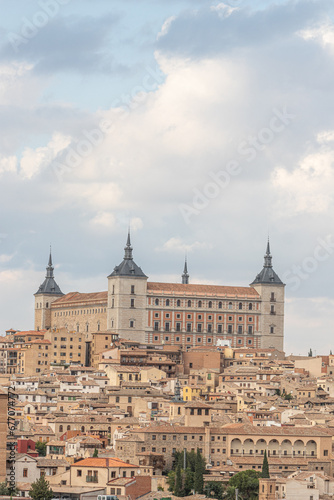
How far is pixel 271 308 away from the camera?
130 meters

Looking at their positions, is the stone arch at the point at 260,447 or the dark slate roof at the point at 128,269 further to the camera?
the dark slate roof at the point at 128,269

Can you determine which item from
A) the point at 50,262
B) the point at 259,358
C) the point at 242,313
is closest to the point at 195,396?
the point at 259,358

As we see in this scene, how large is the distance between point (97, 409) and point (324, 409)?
47.8ft

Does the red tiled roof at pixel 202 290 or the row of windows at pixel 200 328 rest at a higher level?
the red tiled roof at pixel 202 290

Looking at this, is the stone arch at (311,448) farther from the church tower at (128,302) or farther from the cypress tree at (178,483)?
the church tower at (128,302)

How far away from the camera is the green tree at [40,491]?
61.4m

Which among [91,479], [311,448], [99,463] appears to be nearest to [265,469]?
[311,448]

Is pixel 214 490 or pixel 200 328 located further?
pixel 200 328

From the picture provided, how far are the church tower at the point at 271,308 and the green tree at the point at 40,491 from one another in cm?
6703

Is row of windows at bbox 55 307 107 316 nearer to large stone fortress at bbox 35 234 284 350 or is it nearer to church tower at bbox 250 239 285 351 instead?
large stone fortress at bbox 35 234 284 350

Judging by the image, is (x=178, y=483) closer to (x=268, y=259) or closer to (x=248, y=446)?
(x=248, y=446)

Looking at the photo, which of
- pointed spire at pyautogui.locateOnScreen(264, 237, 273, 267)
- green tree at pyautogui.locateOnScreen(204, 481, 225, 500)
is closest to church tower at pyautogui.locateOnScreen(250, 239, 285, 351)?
pointed spire at pyautogui.locateOnScreen(264, 237, 273, 267)

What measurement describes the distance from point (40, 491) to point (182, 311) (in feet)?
216

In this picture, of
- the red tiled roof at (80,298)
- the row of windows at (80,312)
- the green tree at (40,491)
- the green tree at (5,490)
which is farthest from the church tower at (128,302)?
the green tree at (5,490)
